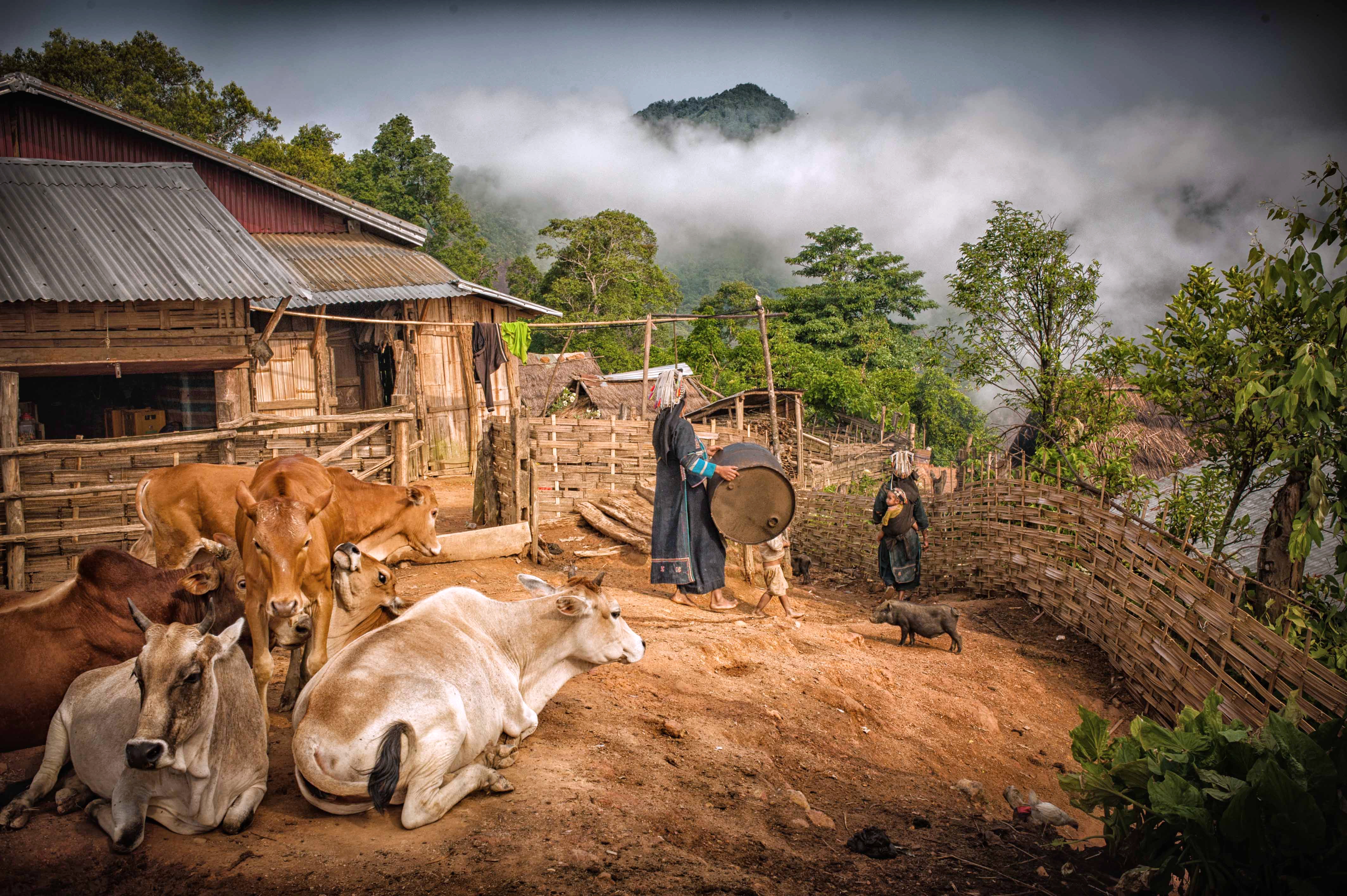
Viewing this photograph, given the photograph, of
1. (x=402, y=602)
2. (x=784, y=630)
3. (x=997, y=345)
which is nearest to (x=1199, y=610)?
(x=784, y=630)

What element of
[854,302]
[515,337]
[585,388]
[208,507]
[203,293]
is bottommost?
[208,507]

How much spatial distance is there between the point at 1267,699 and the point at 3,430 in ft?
36.4

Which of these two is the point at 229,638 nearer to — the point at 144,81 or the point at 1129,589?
the point at 1129,589

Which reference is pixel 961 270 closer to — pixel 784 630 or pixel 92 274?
pixel 784 630

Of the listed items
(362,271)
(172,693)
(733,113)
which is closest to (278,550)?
(172,693)

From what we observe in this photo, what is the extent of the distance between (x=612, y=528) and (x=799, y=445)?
18.8 ft

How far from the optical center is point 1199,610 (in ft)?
18.0

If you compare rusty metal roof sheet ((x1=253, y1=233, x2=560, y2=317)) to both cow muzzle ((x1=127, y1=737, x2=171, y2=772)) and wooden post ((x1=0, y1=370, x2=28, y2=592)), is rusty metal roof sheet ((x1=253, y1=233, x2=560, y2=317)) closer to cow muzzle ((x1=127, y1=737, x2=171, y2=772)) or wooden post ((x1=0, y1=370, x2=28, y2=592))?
wooden post ((x1=0, y1=370, x2=28, y2=592))

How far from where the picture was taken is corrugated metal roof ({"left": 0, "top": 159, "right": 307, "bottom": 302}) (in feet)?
34.6

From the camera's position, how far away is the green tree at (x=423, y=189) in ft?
114

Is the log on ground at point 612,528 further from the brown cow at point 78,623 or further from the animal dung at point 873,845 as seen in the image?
the animal dung at point 873,845

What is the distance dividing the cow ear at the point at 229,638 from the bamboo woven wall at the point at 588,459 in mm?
7776

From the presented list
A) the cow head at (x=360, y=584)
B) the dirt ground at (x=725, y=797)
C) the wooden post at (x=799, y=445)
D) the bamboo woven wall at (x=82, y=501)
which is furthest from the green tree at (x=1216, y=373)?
the bamboo woven wall at (x=82, y=501)

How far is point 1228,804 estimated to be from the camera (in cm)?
278
